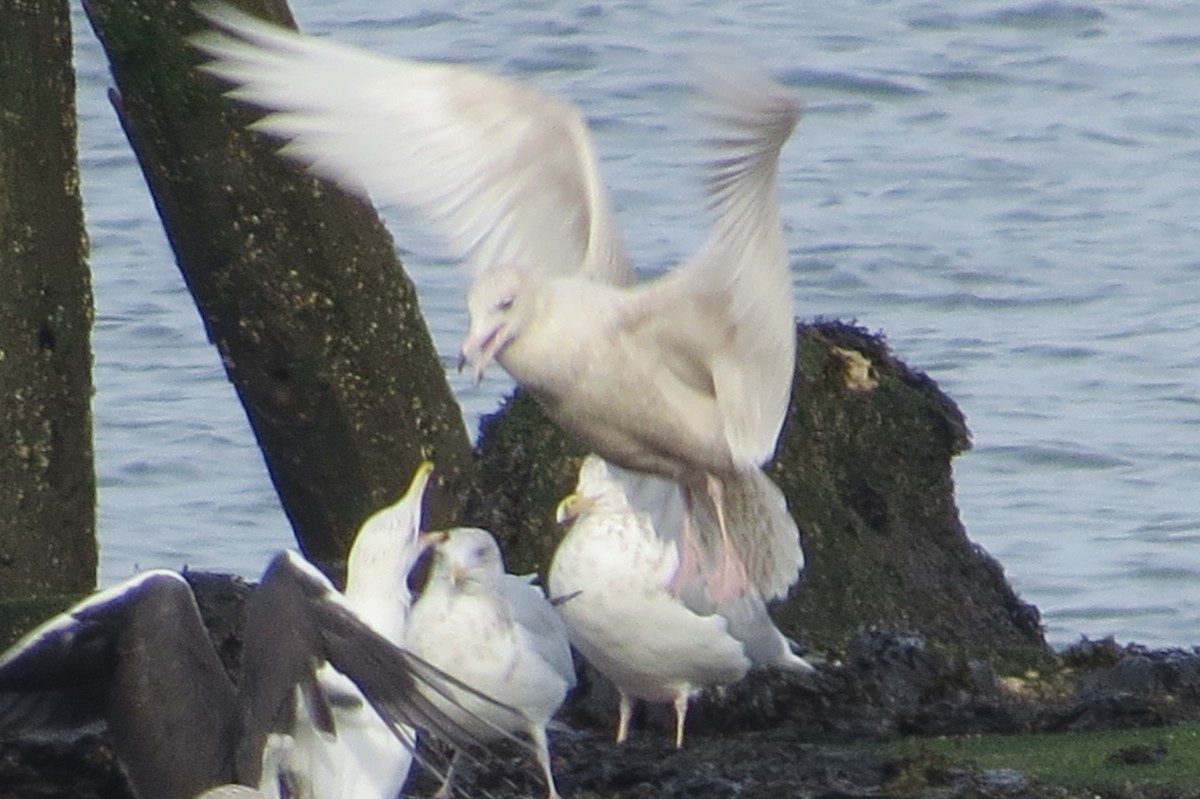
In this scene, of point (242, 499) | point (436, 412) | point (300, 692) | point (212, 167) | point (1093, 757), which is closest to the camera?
point (300, 692)

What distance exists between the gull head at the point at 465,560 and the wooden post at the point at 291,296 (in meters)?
1.18

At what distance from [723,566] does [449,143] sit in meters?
1.45

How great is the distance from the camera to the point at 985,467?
12133mm

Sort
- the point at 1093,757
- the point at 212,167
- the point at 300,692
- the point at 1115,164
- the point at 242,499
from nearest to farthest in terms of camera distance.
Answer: the point at 300,692 < the point at 1093,757 < the point at 212,167 < the point at 242,499 < the point at 1115,164

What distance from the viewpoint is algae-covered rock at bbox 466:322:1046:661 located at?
812cm

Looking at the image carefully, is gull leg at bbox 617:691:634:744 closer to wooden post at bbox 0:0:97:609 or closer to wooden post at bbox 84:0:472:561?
wooden post at bbox 84:0:472:561

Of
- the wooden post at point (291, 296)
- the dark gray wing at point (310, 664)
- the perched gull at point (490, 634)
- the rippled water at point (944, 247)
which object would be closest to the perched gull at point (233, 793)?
the dark gray wing at point (310, 664)

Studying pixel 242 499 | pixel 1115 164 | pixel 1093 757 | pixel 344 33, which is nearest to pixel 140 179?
pixel 344 33

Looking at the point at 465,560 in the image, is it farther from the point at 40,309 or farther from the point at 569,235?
the point at 40,309

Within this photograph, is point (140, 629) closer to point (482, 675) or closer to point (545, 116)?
point (482, 675)

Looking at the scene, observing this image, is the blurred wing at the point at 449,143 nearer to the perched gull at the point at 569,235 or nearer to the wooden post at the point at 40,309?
the perched gull at the point at 569,235

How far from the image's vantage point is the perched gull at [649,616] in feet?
23.3

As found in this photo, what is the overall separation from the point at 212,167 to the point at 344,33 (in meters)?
8.27

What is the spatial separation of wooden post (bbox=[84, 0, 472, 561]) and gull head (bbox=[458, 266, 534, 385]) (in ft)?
5.98
